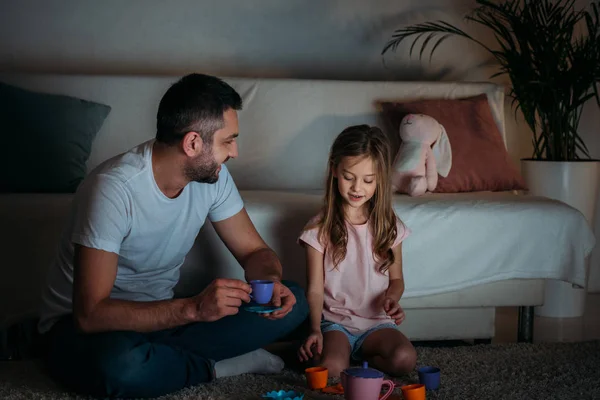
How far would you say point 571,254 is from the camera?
2.84 metres

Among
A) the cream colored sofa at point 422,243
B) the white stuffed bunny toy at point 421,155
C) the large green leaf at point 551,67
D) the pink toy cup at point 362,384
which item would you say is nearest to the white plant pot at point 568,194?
the large green leaf at point 551,67

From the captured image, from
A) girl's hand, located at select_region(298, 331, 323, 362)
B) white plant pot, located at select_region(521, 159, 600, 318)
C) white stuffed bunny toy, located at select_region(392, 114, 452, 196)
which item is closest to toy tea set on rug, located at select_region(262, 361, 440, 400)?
girl's hand, located at select_region(298, 331, 323, 362)

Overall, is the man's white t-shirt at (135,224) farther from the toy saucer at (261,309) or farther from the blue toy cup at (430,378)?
the blue toy cup at (430,378)

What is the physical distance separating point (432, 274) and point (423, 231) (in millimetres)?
143

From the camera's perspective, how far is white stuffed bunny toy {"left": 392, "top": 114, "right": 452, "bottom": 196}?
10.3 feet

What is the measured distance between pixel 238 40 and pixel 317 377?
6.58 feet

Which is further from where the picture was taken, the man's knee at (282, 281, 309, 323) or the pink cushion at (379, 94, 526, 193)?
the pink cushion at (379, 94, 526, 193)

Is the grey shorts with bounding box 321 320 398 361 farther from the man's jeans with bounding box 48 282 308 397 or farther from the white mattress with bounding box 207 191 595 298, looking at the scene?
the white mattress with bounding box 207 191 595 298

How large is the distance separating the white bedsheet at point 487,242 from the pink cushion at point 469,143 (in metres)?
0.35

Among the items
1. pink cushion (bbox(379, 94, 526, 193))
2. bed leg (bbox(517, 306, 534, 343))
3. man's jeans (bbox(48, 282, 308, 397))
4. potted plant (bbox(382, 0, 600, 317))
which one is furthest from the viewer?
potted plant (bbox(382, 0, 600, 317))

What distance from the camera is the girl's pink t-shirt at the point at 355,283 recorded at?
2457mm

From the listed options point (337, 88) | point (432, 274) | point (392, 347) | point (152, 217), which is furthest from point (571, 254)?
point (152, 217)

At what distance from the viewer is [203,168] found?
2127 mm

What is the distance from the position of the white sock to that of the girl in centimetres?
11
